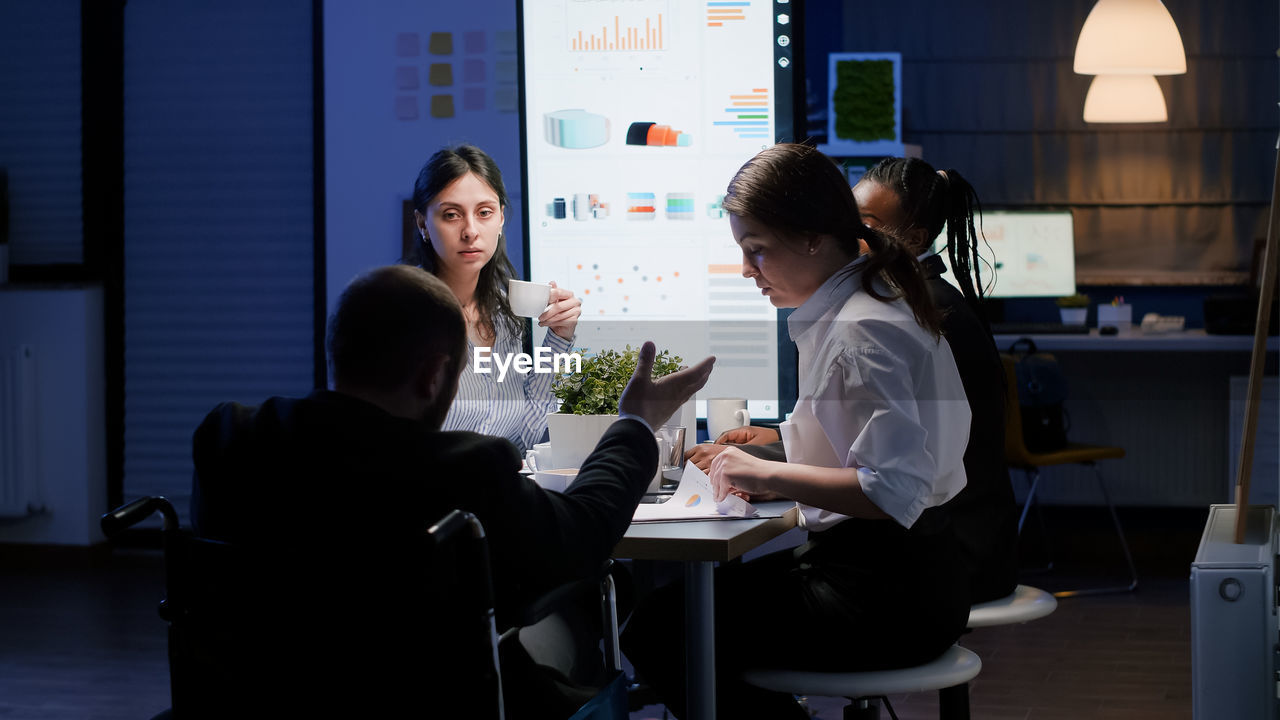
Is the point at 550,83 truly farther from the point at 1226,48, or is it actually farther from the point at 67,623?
the point at 1226,48

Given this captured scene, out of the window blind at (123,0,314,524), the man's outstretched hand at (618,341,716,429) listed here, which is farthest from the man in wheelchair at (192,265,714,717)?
the window blind at (123,0,314,524)

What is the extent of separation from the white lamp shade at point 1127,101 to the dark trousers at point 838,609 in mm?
4244

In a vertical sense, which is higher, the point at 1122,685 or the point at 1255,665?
the point at 1255,665

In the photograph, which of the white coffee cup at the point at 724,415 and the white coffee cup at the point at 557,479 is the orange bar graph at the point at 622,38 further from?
the white coffee cup at the point at 557,479

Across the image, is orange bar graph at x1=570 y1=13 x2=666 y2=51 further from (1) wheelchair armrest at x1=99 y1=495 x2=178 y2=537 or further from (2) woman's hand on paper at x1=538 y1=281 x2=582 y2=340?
(1) wheelchair armrest at x1=99 y1=495 x2=178 y2=537

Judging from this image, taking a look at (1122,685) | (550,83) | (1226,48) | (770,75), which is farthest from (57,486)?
(1226,48)

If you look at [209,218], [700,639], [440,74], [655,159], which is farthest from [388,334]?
[209,218]

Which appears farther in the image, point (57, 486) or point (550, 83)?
point (57, 486)

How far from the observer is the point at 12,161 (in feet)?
18.6

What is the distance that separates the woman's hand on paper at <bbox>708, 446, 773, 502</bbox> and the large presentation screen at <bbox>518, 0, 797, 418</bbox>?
4.53 ft

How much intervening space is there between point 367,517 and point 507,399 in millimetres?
1465

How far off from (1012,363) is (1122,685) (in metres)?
1.45

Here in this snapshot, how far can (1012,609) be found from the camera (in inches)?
83.3

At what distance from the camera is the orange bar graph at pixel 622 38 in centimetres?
336
